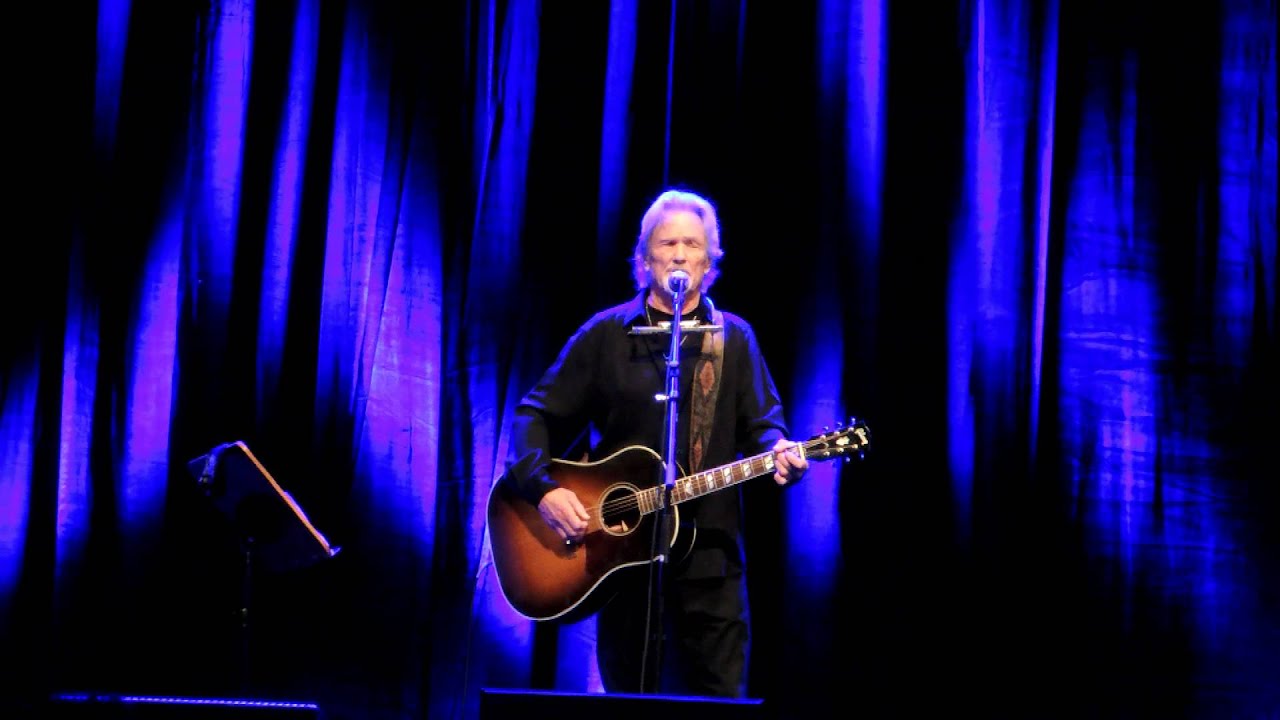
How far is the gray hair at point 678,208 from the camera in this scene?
3617 mm

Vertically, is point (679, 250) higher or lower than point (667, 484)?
higher

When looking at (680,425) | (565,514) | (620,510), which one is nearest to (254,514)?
(565,514)

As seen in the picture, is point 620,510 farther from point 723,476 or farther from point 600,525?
point 723,476

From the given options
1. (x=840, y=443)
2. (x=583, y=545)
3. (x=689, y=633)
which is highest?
(x=840, y=443)

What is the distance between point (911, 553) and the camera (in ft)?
12.8

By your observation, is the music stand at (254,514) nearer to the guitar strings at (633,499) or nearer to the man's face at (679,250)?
the guitar strings at (633,499)

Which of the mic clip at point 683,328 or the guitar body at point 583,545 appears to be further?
the guitar body at point 583,545

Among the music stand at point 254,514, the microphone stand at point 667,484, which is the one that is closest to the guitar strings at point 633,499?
the microphone stand at point 667,484

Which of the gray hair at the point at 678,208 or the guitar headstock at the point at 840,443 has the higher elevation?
the gray hair at the point at 678,208

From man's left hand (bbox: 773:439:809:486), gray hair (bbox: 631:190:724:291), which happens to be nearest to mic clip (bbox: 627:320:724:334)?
gray hair (bbox: 631:190:724:291)

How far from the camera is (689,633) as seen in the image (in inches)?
132

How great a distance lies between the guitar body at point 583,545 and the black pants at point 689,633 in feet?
0.26

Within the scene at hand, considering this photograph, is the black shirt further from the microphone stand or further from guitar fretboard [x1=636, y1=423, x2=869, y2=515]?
the microphone stand

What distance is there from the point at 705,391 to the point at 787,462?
14.6 inches
